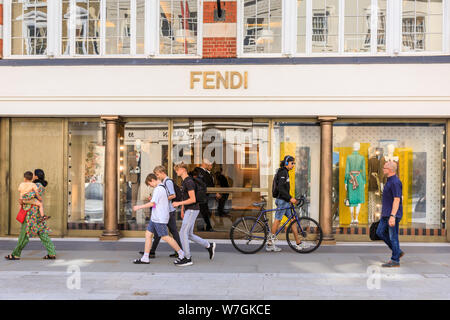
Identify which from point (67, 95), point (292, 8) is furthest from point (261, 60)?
point (67, 95)

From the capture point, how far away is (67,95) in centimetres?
1130

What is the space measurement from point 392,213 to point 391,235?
1.33 ft

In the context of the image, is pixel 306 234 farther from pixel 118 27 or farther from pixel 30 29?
pixel 30 29

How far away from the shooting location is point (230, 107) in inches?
438

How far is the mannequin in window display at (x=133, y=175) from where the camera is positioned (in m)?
11.9

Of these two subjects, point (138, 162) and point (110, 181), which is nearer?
point (110, 181)

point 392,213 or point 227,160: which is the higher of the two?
point 227,160

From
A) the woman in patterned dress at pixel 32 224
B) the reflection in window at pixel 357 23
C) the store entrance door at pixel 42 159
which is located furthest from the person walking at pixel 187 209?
the reflection in window at pixel 357 23

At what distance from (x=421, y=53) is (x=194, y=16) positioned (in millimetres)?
4859

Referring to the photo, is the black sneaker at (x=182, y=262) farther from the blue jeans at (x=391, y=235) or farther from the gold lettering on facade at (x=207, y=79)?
the gold lettering on facade at (x=207, y=79)

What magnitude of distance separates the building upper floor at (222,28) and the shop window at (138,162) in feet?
5.42

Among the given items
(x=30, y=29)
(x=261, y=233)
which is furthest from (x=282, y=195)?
(x=30, y=29)

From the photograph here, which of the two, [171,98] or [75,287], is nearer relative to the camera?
[75,287]
